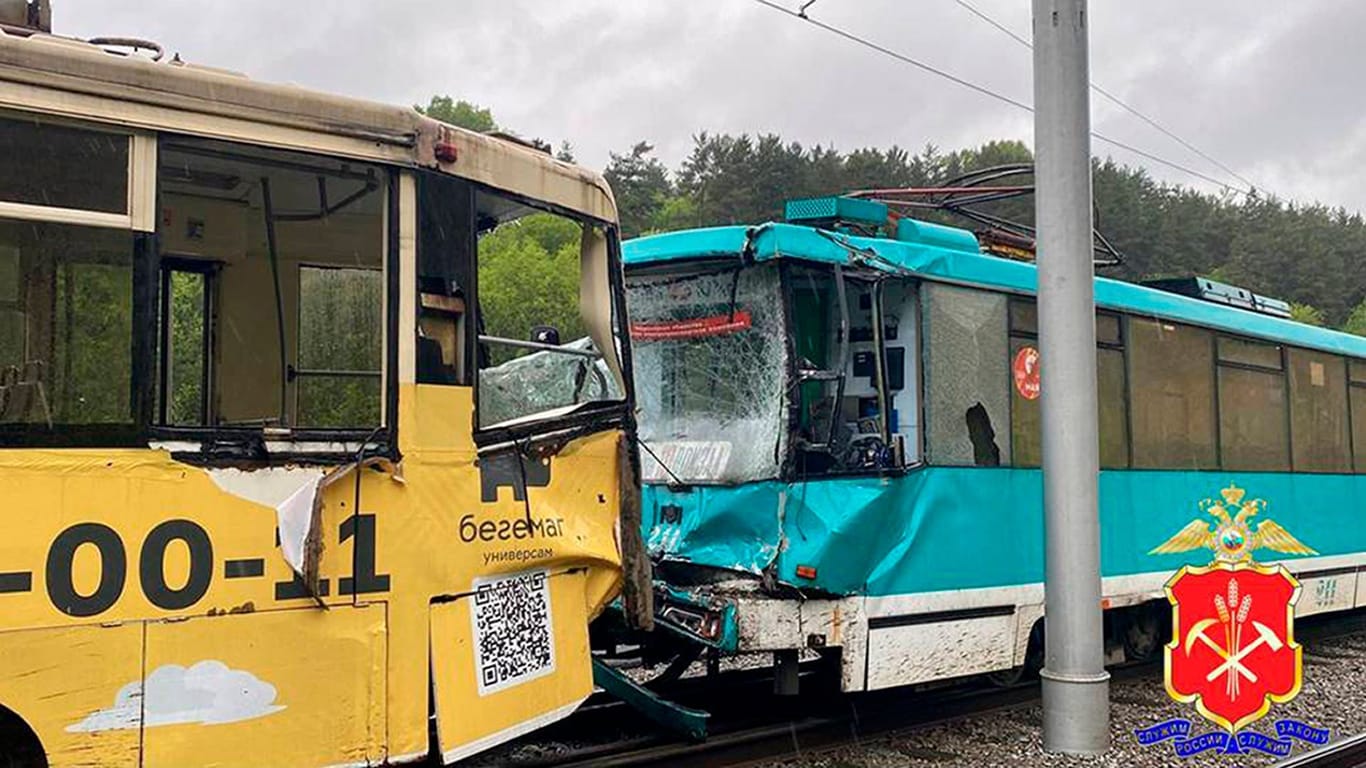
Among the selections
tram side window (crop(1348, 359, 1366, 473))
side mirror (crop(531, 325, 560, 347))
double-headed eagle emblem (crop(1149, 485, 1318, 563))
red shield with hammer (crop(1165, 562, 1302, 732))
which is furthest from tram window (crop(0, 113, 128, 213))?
tram side window (crop(1348, 359, 1366, 473))

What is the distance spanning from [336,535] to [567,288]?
2.13 m

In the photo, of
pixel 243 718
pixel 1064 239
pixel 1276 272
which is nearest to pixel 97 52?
pixel 243 718

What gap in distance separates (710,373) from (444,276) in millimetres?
2990

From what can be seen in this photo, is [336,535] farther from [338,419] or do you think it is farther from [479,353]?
[479,353]

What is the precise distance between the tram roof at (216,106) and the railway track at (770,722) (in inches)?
117

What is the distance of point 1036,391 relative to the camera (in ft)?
28.0

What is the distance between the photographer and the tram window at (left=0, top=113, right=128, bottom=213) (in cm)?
397

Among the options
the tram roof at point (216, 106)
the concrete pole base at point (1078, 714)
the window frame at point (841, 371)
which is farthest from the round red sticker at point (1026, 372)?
the tram roof at point (216, 106)

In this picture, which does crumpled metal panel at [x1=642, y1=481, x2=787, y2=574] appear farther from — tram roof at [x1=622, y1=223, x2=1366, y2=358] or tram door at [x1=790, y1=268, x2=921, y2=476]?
tram roof at [x1=622, y1=223, x2=1366, y2=358]

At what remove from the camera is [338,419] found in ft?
15.8

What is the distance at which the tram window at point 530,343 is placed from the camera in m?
5.21

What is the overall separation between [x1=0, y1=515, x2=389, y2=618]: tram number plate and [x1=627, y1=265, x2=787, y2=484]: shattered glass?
3.16 m

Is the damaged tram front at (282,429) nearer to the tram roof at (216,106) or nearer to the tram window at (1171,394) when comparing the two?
the tram roof at (216,106)

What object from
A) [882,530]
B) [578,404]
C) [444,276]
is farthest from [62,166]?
[882,530]
